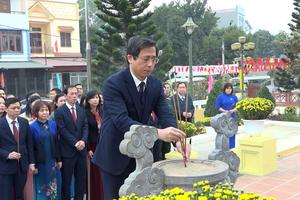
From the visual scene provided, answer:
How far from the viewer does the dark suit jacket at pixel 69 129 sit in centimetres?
430

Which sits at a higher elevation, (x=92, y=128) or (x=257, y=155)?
(x=92, y=128)

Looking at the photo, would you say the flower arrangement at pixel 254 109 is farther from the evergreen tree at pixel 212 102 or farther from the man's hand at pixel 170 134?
the man's hand at pixel 170 134

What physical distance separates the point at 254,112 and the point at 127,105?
16.2 feet

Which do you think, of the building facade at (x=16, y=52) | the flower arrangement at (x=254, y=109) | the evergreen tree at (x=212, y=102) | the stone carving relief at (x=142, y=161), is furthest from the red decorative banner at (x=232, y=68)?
the stone carving relief at (x=142, y=161)

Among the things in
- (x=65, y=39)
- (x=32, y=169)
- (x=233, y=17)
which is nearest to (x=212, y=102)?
(x=32, y=169)

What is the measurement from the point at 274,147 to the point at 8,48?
20.3m

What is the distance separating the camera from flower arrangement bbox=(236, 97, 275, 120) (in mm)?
6902

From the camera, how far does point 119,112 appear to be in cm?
224

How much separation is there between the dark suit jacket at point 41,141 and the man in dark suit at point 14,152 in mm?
103

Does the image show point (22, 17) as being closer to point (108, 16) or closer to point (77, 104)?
point (108, 16)

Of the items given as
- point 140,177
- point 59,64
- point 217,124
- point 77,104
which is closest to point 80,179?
point 77,104

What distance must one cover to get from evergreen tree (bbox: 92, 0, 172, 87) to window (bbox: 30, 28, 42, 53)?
1238cm

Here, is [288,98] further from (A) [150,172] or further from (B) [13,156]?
(A) [150,172]

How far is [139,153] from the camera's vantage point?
2.05 metres
